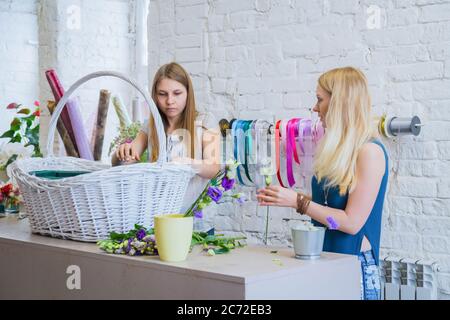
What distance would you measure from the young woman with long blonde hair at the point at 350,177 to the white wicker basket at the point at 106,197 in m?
0.39

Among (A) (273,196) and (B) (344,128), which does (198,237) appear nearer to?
(A) (273,196)

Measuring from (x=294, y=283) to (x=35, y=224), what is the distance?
0.93 m

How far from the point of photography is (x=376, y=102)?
276cm

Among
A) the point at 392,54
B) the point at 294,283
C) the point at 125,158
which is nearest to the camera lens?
the point at 294,283

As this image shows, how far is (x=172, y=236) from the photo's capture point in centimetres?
158

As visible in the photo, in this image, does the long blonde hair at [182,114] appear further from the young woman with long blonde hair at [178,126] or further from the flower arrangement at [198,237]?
the flower arrangement at [198,237]

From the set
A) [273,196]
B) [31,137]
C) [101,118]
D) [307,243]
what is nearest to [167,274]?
[307,243]

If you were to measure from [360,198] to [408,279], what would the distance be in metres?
0.74

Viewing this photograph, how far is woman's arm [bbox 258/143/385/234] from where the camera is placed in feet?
6.64

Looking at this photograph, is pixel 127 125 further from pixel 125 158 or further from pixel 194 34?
pixel 125 158

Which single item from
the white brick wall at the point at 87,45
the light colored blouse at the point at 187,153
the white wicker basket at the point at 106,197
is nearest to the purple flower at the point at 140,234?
the white wicker basket at the point at 106,197

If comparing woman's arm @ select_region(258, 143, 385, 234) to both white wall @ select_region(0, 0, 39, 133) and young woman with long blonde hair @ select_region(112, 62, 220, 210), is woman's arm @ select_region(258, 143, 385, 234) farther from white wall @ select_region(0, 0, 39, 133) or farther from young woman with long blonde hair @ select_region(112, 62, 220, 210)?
white wall @ select_region(0, 0, 39, 133)

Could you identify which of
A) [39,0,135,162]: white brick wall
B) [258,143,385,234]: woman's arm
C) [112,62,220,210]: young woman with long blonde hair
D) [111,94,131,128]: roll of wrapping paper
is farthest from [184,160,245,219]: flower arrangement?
[39,0,135,162]: white brick wall

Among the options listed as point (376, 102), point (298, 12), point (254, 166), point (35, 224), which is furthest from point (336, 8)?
point (35, 224)
